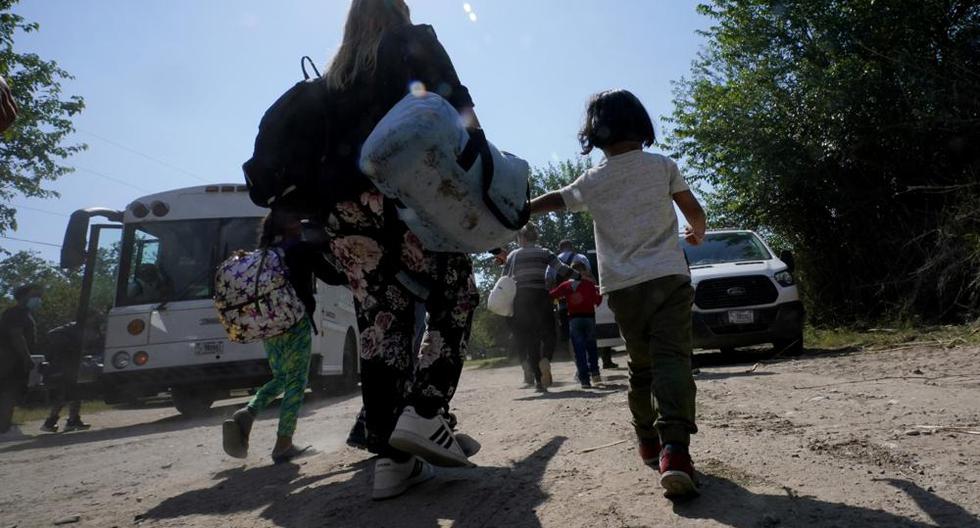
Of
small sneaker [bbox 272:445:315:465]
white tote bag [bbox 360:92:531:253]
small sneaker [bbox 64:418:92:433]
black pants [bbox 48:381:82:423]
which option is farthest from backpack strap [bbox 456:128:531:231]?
small sneaker [bbox 64:418:92:433]

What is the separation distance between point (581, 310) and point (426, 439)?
17.2ft

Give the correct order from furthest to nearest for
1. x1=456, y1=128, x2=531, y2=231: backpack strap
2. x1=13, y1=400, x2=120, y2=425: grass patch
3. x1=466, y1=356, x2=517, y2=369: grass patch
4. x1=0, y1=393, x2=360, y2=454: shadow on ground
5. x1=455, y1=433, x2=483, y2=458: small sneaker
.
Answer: x1=466, y1=356, x2=517, y2=369: grass patch, x1=13, y1=400, x2=120, y2=425: grass patch, x1=0, y1=393, x2=360, y2=454: shadow on ground, x1=455, y1=433, x2=483, y2=458: small sneaker, x1=456, y1=128, x2=531, y2=231: backpack strap

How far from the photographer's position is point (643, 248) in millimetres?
2896

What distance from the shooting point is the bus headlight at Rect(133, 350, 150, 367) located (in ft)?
28.3

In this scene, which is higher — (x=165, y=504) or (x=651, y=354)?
(x=651, y=354)

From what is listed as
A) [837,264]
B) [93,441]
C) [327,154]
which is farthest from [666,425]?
[837,264]

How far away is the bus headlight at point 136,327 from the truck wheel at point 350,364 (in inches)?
126

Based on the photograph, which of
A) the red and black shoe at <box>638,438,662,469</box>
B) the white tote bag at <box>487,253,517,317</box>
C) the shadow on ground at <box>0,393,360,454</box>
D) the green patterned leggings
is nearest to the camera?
the red and black shoe at <box>638,438,662,469</box>

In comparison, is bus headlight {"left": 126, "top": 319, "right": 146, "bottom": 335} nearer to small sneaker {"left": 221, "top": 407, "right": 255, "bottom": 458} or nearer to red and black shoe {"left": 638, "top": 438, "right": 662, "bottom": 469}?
small sneaker {"left": 221, "top": 407, "right": 255, "bottom": 458}

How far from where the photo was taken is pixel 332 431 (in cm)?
581

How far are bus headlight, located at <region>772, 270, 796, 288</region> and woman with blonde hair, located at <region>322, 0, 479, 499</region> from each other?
757 cm

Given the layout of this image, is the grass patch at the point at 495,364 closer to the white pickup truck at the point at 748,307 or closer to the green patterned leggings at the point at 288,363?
the white pickup truck at the point at 748,307

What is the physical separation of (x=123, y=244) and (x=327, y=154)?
747 centimetres

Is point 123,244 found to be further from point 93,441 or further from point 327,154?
point 327,154
